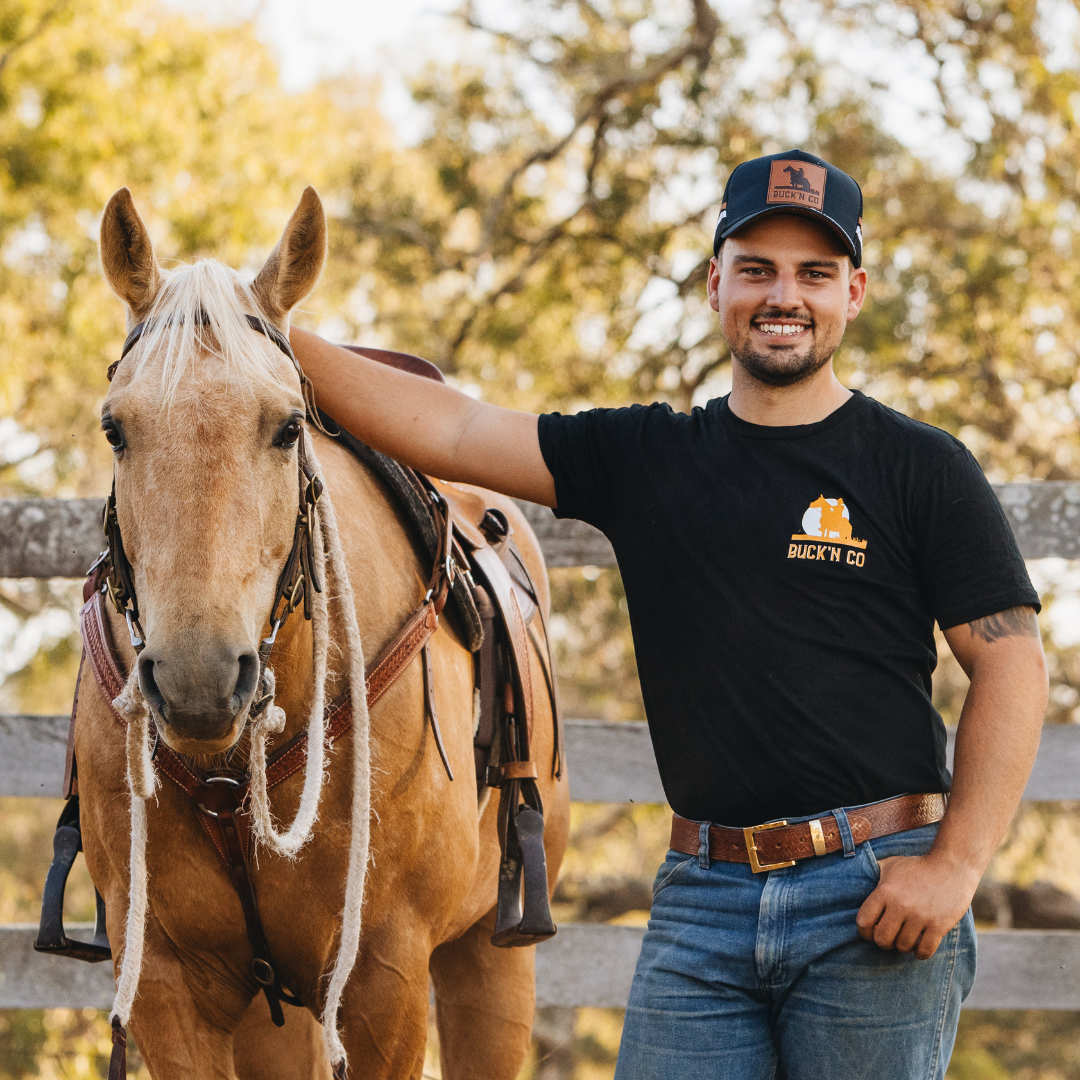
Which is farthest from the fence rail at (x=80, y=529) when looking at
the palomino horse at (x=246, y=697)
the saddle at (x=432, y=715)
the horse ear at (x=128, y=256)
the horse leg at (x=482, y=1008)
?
the horse ear at (x=128, y=256)

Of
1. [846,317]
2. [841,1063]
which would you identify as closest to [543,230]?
[846,317]

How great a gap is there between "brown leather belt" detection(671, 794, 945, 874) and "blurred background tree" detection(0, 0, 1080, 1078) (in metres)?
5.16

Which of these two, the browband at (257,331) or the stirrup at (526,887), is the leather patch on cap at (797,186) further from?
the stirrup at (526,887)

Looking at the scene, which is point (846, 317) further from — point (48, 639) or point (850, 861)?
point (48, 639)

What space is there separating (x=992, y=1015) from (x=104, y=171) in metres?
10.5

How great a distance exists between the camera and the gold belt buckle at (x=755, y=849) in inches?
68.3

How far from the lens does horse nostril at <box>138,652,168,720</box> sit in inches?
59.3

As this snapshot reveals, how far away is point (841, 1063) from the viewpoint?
1.67 meters

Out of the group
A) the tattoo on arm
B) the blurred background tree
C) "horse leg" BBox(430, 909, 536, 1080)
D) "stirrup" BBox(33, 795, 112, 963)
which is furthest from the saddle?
the blurred background tree

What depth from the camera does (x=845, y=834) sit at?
171cm

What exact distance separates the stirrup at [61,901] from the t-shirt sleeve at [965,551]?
5.69 ft

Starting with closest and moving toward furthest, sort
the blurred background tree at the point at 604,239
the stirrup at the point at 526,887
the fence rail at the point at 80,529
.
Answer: the stirrup at the point at 526,887 < the fence rail at the point at 80,529 < the blurred background tree at the point at 604,239

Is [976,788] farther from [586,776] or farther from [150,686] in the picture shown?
[586,776]

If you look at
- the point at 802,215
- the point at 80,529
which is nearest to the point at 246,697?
the point at 802,215
